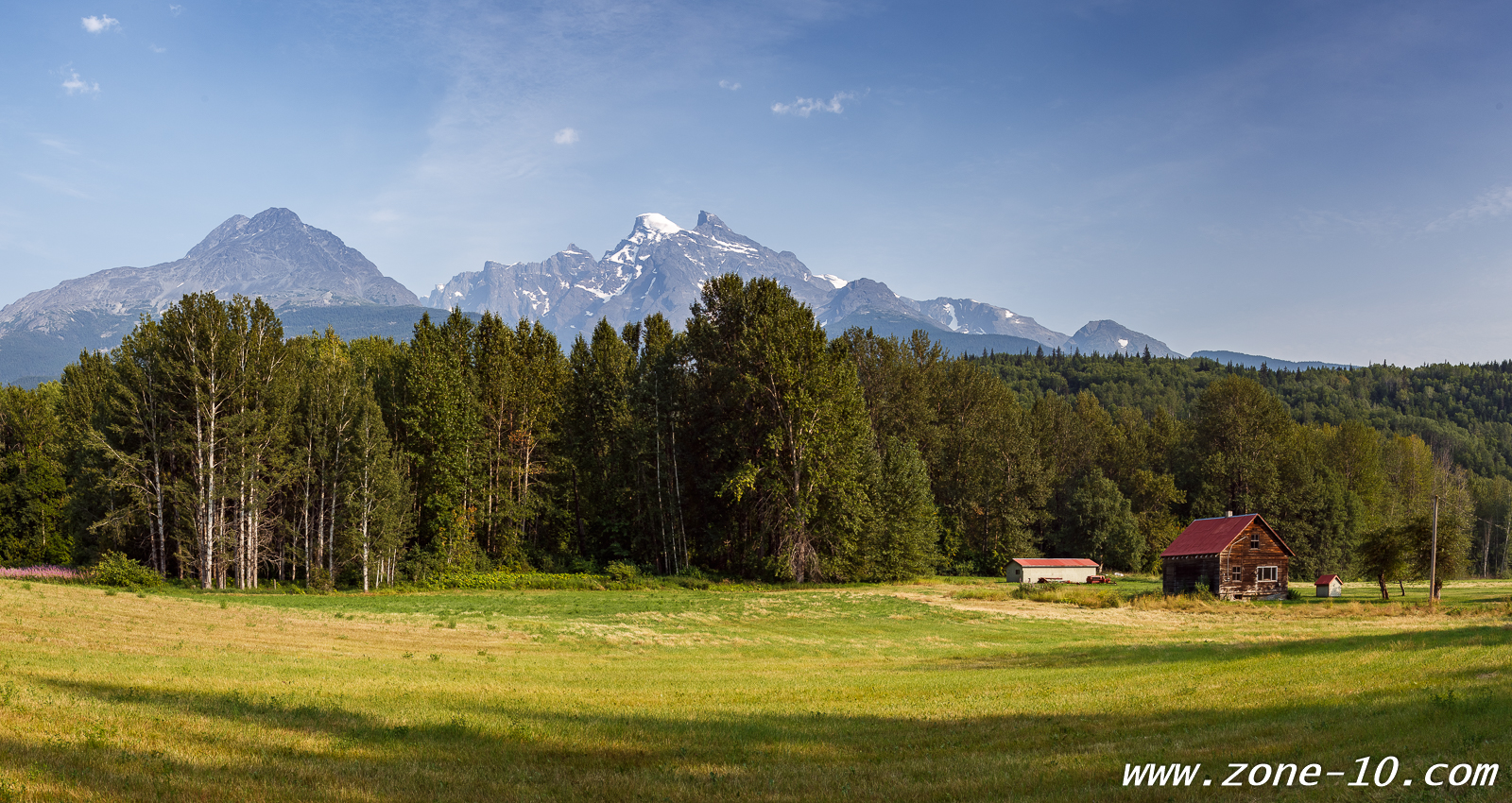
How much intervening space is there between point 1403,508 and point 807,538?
96412 mm

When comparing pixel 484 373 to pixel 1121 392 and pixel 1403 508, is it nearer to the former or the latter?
pixel 1403 508

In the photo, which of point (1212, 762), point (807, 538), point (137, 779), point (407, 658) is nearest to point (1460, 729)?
point (1212, 762)

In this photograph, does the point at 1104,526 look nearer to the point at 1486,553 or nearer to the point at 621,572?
the point at 621,572

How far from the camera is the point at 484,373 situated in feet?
214

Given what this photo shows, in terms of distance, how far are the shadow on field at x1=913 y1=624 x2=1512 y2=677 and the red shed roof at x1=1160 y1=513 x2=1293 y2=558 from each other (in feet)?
124

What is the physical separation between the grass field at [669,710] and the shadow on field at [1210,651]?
225 millimetres

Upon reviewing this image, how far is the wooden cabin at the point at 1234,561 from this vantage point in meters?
63.1

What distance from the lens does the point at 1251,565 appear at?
64312 millimetres

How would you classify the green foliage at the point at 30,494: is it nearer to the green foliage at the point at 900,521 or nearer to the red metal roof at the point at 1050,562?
the green foliage at the point at 900,521

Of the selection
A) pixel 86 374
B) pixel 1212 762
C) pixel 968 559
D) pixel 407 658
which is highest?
pixel 86 374

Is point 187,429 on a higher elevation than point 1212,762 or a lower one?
higher

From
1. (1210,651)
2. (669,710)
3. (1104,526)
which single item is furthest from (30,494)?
(1104,526)

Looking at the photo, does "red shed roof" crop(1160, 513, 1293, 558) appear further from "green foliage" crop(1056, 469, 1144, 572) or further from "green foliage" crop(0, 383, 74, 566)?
"green foliage" crop(0, 383, 74, 566)

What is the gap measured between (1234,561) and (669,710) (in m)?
61.9
